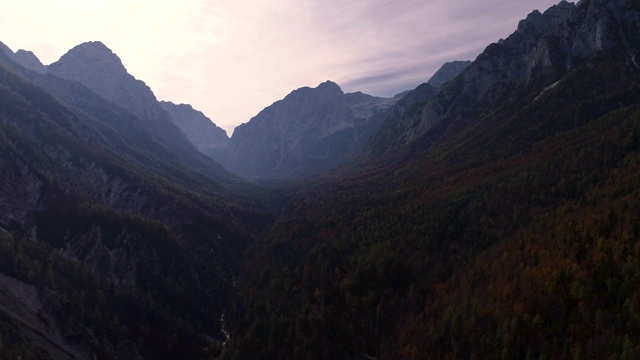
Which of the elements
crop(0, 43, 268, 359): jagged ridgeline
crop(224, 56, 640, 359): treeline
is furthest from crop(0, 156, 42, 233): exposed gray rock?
crop(224, 56, 640, 359): treeline

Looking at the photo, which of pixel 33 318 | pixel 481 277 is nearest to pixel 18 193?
pixel 33 318

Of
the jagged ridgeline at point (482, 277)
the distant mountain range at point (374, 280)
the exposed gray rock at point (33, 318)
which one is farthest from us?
the exposed gray rock at point (33, 318)

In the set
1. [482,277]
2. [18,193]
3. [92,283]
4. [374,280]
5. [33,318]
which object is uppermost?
[18,193]

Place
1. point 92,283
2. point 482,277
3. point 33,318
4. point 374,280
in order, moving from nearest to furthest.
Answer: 1. point 33,318
2. point 482,277
3. point 92,283
4. point 374,280

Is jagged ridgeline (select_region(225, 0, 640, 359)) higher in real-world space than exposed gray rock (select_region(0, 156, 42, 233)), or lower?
lower

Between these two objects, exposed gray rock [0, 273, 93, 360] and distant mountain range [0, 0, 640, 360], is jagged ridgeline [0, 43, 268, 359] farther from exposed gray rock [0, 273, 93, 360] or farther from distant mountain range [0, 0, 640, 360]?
distant mountain range [0, 0, 640, 360]

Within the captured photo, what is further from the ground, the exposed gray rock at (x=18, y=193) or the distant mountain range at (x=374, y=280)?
the exposed gray rock at (x=18, y=193)

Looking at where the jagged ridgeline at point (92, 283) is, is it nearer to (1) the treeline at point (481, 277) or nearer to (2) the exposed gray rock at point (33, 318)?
(2) the exposed gray rock at point (33, 318)

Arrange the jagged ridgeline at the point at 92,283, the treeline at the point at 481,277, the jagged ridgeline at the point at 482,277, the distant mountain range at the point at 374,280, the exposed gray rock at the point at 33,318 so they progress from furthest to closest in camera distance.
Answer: the jagged ridgeline at the point at 92,283
the exposed gray rock at the point at 33,318
the distant mountain range at the point at 374,280
the treeline at the point at 481,277
the jagged ridgeline at the point at 482,277

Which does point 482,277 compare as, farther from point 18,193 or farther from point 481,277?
point 18,193

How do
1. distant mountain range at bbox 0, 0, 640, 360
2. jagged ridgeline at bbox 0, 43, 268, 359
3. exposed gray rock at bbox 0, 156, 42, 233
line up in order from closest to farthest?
1. distant mountain range at bbox 0, 0, 640, 360
2. jagged ridgeline at bbox 0, 43, 268, 359
3. exposed gray rock at bbox 0, 156, 42, 233

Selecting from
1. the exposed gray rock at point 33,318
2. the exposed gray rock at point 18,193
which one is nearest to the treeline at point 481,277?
the exposed gray rock at point 33,318

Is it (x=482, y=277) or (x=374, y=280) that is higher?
(x=482, y=277)

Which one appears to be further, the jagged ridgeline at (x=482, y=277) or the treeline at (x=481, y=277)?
the treeline at (x=481, y=277)
